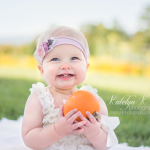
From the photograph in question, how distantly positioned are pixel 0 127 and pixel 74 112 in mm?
2027

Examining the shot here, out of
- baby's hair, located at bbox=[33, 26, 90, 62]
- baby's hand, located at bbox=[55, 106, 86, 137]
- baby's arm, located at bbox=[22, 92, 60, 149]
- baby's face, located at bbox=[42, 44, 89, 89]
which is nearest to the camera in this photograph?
baby's hand, located at bbox=[55, 106, 86, 137]

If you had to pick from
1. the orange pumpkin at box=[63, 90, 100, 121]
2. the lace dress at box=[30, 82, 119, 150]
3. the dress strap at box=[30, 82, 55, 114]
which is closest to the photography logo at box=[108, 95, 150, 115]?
the lace dress at box=[30, 82, 119, 150]

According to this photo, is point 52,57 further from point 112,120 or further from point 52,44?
point 112,120

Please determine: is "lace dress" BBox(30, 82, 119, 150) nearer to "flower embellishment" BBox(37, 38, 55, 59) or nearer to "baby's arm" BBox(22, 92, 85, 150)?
"baby's arm" BBox(22, 92, 85, 150)

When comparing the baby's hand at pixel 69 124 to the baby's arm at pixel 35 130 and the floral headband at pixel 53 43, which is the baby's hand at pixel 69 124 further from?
the floral headband at pixel 53 43

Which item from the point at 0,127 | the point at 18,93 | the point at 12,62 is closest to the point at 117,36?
the point at 12,62

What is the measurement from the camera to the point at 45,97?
6.36 feet

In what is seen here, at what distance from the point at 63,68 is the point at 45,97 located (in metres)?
0.34

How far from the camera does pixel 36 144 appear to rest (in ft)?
5.84

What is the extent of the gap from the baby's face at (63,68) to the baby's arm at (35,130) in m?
0.28

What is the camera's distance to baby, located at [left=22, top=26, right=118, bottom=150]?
5.86ft

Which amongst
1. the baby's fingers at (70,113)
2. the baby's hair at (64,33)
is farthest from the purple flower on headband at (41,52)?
the baby's fingers at (70,113)

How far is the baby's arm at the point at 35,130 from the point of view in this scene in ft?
5.57

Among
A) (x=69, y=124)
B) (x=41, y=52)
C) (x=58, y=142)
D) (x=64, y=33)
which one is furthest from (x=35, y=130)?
(x=64, y=33)
